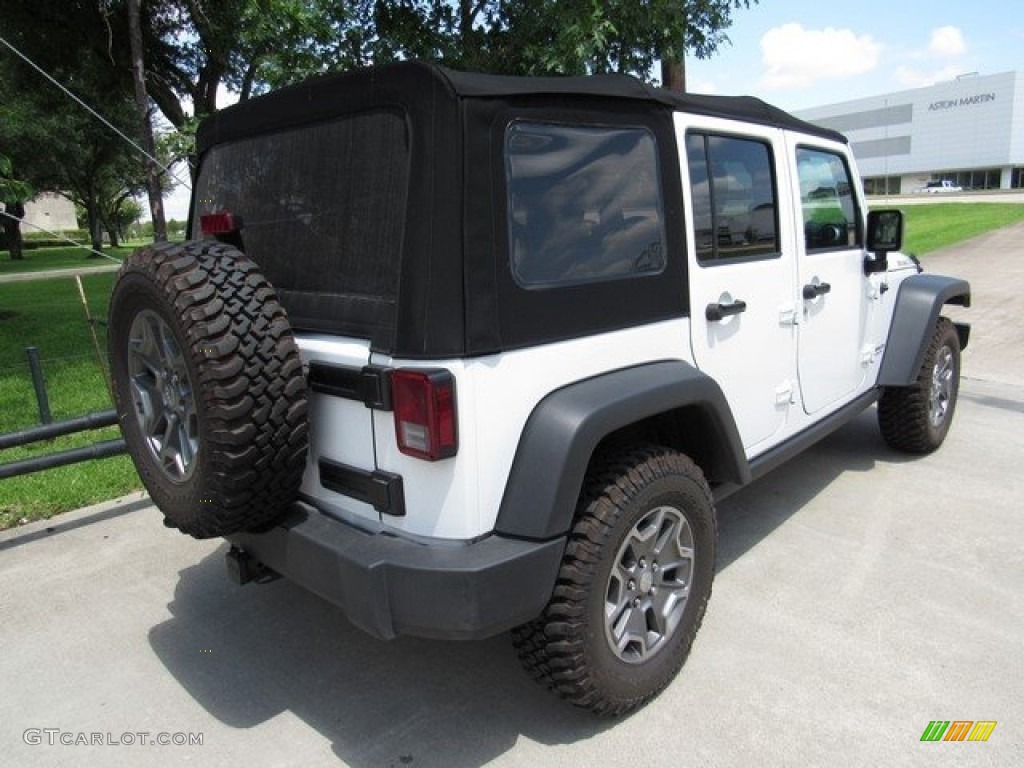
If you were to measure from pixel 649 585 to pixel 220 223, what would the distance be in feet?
6.42

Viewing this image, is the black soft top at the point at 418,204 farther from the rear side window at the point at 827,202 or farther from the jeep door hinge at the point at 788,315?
the rear side window at the point at 827,202

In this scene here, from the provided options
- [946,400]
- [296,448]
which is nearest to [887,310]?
[946,400]

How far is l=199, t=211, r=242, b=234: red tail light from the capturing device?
2.73 metres

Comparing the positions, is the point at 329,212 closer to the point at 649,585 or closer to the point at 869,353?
the point at 649,585

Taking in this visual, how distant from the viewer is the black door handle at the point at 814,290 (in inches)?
139

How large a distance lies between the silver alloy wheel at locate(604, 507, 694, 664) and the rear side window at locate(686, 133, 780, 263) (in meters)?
1.01

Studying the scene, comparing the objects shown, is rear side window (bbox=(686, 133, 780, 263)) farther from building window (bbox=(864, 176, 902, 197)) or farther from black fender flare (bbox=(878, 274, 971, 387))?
building window (bbox=(864, 176, 902, 197))

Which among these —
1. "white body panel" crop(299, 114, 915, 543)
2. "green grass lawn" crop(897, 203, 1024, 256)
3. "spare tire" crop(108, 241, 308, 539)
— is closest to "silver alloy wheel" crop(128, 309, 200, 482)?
"spare tire" crop(108, 241, 308, 539)

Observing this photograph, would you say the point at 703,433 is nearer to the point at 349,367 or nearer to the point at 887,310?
the point at 349,367

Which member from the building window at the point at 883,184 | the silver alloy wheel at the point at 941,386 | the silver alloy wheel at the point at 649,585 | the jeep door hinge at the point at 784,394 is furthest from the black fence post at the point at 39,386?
the building window at the point at 883,184

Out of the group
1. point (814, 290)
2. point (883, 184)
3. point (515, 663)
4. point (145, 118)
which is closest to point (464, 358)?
point (515, 663)

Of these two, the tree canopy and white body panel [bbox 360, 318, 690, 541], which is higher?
the tree canopy

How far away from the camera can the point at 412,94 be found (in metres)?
2.15

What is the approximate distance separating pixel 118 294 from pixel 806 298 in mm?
2834
